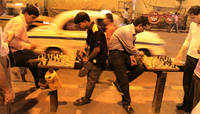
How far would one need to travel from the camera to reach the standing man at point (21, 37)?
3514mm

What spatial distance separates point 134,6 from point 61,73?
11.6m

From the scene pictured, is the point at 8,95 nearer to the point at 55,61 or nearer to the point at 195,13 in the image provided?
the point at 55,61

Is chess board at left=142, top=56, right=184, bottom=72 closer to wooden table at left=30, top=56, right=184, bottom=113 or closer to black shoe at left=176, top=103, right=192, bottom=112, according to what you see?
wooden table at left=30, top=56, right=184, bottom=113

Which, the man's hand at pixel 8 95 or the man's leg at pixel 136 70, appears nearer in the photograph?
the man's hand at pixel 8 95

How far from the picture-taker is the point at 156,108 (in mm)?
3689

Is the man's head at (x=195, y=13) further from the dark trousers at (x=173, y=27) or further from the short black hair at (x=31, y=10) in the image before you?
the dark trousers at (x=173, y=27)

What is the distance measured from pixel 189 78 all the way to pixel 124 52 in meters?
1.43

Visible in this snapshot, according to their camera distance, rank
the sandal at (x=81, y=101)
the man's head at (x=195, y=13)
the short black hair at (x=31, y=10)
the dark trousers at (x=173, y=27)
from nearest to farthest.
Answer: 1. the man's head at (x=195, y=13)
2. the short black hair at (x=31, y=10)
3. the sandal at (x=81, y=101)
4. the dark trousers at (x=173, y=27)

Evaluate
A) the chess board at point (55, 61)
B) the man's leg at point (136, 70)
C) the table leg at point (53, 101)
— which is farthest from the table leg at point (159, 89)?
the table leg at point (53, 101)

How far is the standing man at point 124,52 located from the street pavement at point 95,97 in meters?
0.58

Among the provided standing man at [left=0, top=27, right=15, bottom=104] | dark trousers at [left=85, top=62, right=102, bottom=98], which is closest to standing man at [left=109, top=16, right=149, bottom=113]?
dark trousers at [left=85, top=62, right=102, bottom=98]

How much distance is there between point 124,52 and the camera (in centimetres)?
354

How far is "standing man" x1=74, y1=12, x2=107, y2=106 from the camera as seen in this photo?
335 cm

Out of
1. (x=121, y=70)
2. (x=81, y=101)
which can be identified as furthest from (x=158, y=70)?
(x=81, y=101)
